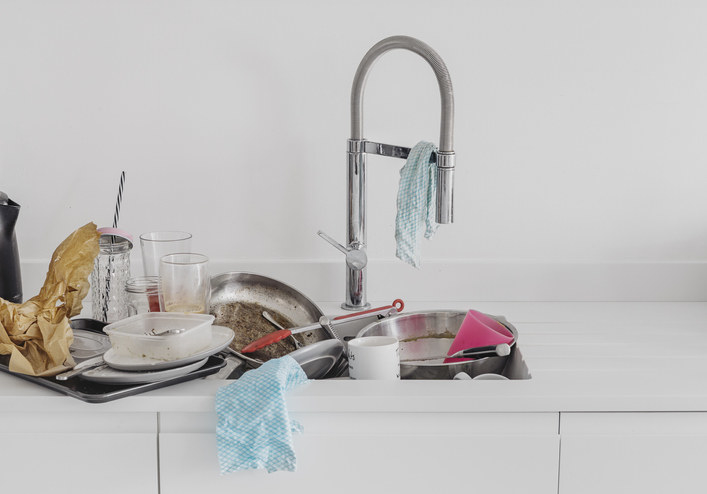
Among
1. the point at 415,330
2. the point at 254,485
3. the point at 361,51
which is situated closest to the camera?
the point at 254,485

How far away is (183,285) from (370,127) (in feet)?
1.85

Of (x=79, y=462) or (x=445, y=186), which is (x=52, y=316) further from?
(x=445, y=186)

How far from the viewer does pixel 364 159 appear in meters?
1.50

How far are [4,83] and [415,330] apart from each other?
97cm

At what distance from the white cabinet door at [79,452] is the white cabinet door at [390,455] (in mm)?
29

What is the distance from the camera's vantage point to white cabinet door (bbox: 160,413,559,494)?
43.4 inches

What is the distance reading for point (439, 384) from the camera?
3.72 feet

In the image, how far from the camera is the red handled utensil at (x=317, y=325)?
129 centimetres

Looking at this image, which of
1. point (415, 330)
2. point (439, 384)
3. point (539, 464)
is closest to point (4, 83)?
point (415, 330)

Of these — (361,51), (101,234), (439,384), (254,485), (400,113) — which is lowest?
(254,485)

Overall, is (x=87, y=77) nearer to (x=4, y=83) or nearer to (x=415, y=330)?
(x=4, y=83)

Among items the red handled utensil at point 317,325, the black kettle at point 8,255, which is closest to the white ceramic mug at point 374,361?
the red handled utensil at point 317,325

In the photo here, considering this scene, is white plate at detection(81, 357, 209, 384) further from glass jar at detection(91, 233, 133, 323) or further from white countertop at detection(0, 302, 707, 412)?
glass jar at detection(91, 233, 133, 323)

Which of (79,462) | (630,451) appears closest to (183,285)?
(79,462)
